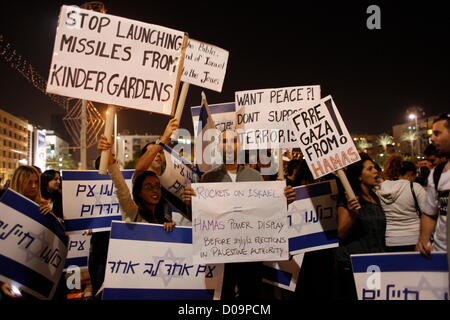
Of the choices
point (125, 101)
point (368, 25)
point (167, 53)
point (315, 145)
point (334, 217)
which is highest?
point (368, 25)

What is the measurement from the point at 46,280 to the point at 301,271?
3.02 m

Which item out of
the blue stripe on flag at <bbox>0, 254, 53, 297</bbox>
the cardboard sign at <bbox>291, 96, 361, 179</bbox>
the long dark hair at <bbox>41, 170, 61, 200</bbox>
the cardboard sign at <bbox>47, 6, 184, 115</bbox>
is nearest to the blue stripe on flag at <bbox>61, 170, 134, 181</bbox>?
the long dark hair at <bbox>41, 170, 61, 200</bbox>

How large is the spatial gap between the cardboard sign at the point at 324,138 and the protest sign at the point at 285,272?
124 cm

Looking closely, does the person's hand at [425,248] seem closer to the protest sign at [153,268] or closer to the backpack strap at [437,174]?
the backpack strap at [437,174]

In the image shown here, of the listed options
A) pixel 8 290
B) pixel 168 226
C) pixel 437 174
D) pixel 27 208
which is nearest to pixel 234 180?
pixel 168 226

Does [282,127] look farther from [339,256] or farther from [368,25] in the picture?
[339,256]

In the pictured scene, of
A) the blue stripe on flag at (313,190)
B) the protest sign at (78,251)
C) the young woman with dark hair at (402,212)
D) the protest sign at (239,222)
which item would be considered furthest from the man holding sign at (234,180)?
the protest sign at (78,251)

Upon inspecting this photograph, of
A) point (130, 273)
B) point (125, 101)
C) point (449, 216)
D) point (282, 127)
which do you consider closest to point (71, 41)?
point (125, 101)

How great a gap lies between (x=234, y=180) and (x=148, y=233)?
3.57ft

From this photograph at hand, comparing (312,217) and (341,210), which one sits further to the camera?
(312,217)

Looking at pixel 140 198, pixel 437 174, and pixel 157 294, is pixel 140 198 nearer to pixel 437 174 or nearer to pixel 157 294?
pixel 157 294

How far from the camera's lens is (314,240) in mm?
4859

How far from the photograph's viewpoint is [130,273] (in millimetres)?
4086

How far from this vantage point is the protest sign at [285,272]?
4.88m
